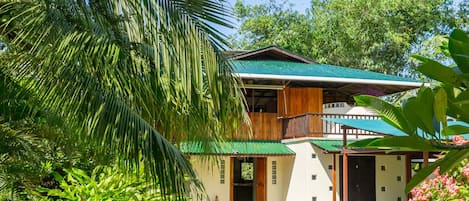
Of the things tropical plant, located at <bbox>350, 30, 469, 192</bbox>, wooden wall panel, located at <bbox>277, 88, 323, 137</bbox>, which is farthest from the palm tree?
wooden wall panel, located at <bbox>277, 88, 323, 137</bbox>

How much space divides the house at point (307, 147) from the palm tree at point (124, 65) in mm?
11084

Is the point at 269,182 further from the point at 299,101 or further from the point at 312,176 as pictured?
the point at 299,101

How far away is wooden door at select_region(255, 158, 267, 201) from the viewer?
57.2 ft

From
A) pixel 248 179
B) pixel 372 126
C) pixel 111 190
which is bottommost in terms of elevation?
pixel 248 179

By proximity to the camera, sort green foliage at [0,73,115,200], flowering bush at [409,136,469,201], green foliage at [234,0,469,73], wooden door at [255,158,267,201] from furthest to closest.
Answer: green foliage at [234,0,469,73], wooden door at [255,158,267,201], flowering bush at [409,136,469,201], green foliage at [0,73,115,200]

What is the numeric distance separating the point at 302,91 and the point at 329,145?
255 cm

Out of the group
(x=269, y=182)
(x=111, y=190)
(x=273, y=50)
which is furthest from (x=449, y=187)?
(x=273, y=50)

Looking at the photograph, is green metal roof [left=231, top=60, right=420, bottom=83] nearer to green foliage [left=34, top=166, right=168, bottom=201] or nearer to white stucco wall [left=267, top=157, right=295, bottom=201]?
white stucco wall [left=267, top=157, right=295, bottom=201]

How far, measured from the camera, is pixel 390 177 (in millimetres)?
17688

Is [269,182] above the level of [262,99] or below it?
below

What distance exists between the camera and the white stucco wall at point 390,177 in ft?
57.4

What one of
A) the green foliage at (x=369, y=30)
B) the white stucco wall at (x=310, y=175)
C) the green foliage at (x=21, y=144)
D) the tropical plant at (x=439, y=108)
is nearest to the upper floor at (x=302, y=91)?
the white stucco wall at (x=310, y=175)

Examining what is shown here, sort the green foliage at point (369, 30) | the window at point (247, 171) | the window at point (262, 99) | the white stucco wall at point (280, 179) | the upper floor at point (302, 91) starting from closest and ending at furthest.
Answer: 1. the upper floor at point (302, 91)
2. the white stucco wall at point (280, 179)
3. the window at point (262, 99)
4. the window at point (247, 171)
5. the green foliage at point (369, 30)

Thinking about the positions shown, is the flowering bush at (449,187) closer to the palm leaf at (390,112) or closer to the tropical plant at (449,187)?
the tropical plant at (449,187)
